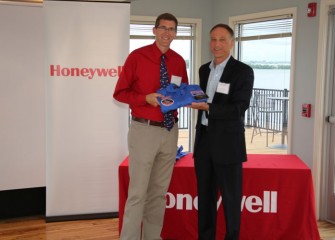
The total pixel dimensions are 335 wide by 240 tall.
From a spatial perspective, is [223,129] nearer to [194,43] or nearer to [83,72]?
[83,72]

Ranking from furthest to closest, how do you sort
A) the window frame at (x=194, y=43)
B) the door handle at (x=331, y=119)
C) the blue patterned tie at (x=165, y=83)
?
the window frame at (x=194, y=43) < the door handle at (x=331, y=119) < the blue patterned tie at (x=165, y=83)

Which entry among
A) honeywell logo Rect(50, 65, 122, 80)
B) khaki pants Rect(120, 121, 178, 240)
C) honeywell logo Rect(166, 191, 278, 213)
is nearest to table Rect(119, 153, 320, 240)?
honeywell logo Rect(166, 191, 278, 213)

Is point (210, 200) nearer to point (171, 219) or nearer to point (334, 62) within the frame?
point (171, 219)

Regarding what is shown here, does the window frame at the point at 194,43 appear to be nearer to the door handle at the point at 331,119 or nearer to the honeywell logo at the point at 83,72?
the honeywell logo at the point at 83,72

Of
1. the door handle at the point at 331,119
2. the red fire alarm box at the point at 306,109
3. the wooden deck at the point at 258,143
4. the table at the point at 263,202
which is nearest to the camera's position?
the table at the point at 263,202

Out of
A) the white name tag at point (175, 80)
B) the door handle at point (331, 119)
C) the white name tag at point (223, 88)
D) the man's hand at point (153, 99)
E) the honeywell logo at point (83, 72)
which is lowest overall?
the door handle at point (331, 119)

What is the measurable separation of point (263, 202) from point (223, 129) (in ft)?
3.03

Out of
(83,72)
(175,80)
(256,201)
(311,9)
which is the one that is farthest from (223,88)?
(311,9)

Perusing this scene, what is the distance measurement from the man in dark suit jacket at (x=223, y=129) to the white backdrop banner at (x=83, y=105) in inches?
49.4

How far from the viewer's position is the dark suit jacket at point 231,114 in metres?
2.67

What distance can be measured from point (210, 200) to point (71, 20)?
2.00 metres

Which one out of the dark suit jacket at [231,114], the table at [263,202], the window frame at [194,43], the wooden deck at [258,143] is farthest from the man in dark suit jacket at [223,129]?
the wooden deck at [258,143]

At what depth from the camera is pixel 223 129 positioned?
2.75m

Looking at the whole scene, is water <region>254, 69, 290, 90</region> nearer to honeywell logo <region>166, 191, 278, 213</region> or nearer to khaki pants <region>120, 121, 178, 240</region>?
honeywell logo <region>166, 191, 278, 213</region>
